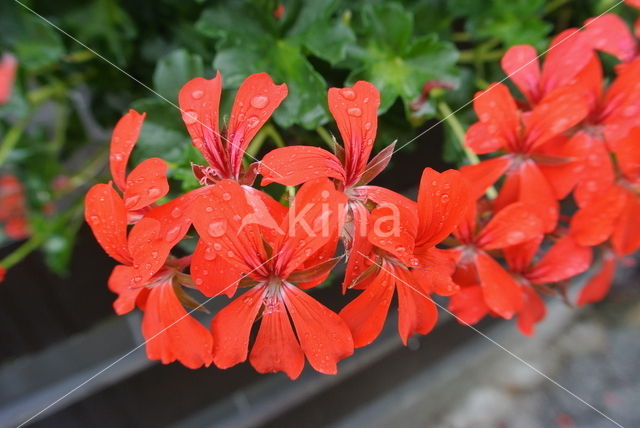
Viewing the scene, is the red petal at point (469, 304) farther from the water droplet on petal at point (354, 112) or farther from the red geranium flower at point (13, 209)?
the red geranium flower at point (13, 209)

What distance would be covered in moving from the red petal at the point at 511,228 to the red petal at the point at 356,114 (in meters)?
0.13

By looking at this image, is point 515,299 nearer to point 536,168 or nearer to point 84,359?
point 536,168

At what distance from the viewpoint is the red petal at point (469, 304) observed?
0.41m

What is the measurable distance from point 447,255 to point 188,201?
16cm

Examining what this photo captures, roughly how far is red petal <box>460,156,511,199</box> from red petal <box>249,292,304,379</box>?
6.4 inches

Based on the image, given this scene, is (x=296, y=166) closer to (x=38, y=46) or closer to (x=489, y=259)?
(x=489, y=259)

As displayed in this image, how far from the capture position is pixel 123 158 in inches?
13.4

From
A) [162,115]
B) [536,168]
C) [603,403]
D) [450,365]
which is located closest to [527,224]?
[536,168]

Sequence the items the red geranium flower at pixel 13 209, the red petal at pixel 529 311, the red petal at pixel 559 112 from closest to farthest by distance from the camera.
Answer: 1. the red petal at pixel 559 112
2. the red petal at pixel 529 311
3. the red geranium flower at pixel 13 209

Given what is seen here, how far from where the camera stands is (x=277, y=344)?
0.33m

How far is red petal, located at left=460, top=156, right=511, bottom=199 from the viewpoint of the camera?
381 mm

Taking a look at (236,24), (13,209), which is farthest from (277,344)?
(13,209)

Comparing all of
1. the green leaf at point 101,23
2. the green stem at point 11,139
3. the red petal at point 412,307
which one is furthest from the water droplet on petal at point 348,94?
the green stem at point 11,139

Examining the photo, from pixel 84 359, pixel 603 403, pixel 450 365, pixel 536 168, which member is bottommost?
pixel 603 403
